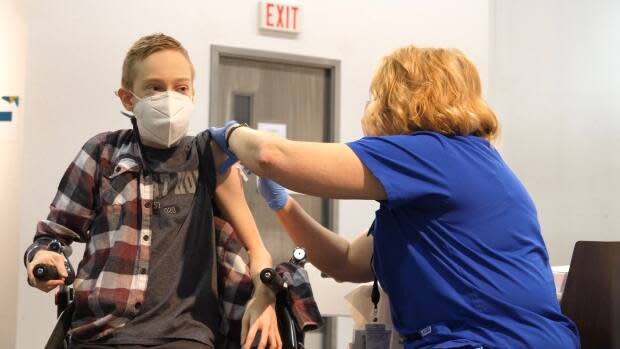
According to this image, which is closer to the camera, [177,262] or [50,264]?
[50,264]

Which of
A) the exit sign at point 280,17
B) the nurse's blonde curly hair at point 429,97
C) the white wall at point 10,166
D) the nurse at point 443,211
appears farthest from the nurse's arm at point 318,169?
the exit sign at point 280,17

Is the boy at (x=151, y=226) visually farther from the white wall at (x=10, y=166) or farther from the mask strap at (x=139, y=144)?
the white wall at (x=10, y=166)

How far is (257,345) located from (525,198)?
0.65m

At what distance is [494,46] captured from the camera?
16.3ft

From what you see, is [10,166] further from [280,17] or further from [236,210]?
[236,210]

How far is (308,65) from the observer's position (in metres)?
4.40

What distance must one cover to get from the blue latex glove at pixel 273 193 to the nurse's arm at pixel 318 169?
305 millimetres

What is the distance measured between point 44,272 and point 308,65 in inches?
127

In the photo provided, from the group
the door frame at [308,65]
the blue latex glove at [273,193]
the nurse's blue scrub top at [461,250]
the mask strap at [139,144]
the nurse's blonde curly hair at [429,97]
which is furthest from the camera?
the door frame at [308,65]

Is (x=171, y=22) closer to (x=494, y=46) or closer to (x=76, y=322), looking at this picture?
(x=494, y=46)

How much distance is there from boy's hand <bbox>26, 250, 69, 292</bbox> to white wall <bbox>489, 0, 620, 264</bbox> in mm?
3526

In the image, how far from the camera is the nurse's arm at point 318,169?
4.35 ft

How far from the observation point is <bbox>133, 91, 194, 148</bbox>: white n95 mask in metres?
1.57

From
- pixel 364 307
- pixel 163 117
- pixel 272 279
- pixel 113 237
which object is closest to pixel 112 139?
pixel 163 117
